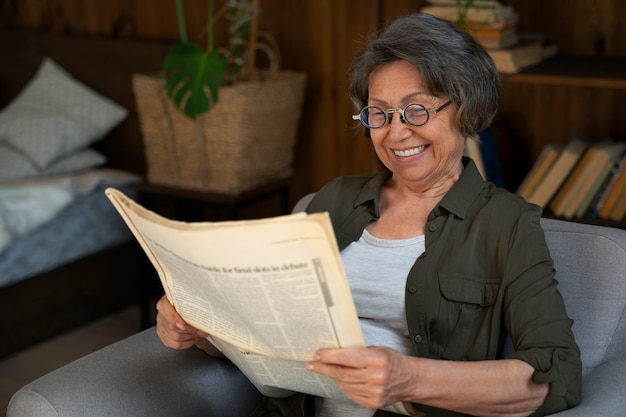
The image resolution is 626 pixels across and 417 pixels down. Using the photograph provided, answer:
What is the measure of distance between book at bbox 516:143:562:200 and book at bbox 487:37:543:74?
0.77ft

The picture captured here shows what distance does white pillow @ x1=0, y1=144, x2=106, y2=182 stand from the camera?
10.8 ft

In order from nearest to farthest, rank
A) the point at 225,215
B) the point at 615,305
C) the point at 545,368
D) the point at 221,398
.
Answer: the point at 545,368
the point at 615,305
the point at 221,398
the point at 225,215

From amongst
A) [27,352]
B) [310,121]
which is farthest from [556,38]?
[27,352]

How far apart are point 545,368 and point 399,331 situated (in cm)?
30

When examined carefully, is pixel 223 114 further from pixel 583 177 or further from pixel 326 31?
pixel 583 177

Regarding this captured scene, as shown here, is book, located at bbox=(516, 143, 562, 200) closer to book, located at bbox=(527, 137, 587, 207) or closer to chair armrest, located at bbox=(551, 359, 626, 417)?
book, located at bbox=(527, 137, 587, 207)

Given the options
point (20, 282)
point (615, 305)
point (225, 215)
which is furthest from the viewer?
point (225, 215)

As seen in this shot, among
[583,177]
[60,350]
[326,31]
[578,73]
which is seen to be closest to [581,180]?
[583,177]

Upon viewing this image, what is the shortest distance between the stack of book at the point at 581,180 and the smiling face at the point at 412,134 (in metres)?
1.03

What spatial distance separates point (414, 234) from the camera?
161 centimetres

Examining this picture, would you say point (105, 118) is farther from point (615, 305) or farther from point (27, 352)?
point (615, 305)

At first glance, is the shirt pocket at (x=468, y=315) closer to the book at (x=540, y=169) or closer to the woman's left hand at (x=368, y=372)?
the woman's left hand at (x=368, y=372)

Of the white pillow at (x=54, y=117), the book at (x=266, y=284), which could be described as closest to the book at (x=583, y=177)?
the book at (x=266, y=284)

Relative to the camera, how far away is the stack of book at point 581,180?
253 cm
